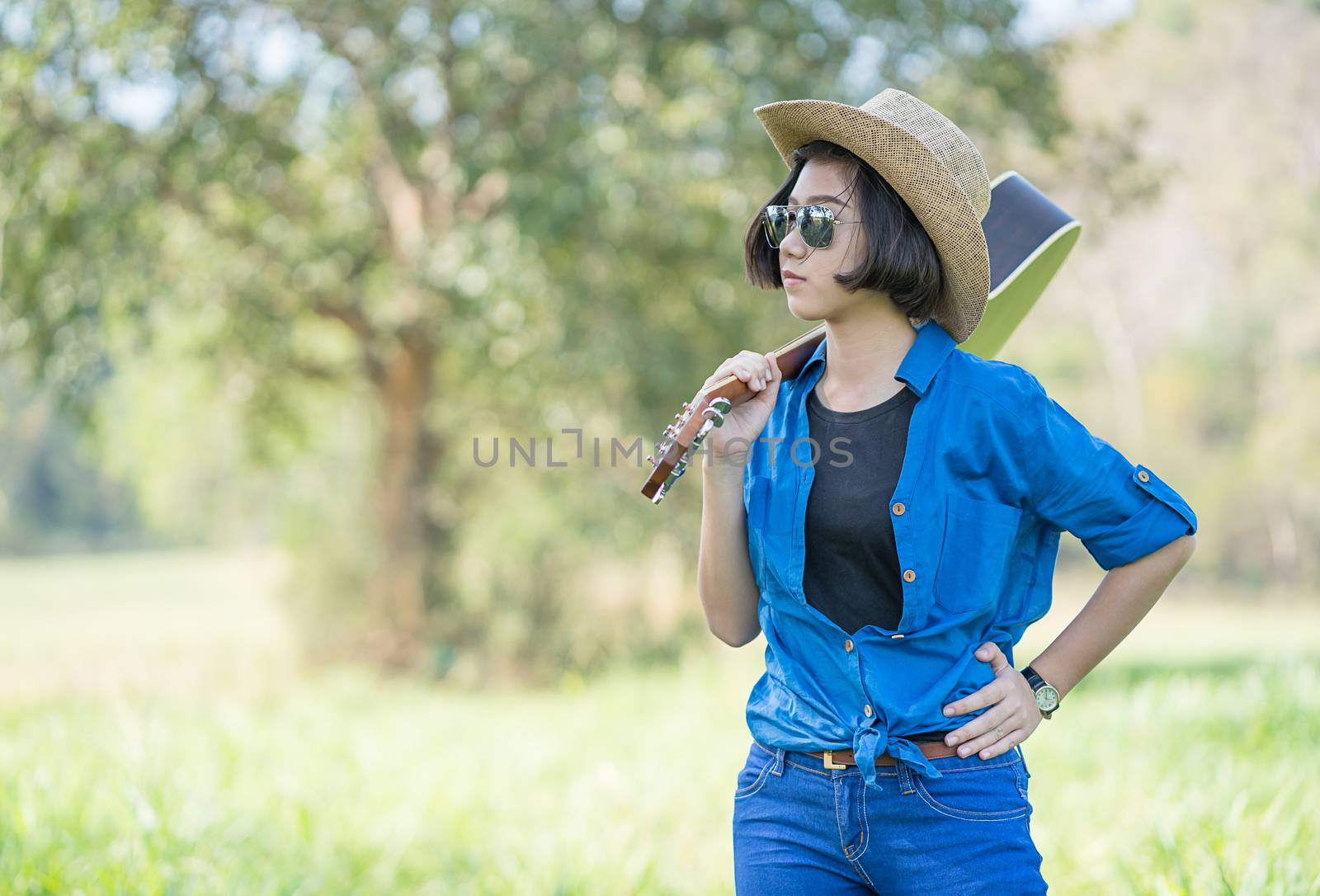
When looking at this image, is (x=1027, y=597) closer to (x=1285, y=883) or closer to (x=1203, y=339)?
(x=1285, y=883)

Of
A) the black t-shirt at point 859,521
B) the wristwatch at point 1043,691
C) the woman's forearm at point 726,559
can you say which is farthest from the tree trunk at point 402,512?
the wristwatch at point 1043,691

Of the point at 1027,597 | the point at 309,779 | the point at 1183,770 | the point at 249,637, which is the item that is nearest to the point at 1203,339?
the point at 249,637

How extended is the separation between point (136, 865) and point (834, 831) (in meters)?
2.87

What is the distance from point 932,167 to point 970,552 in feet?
2.03

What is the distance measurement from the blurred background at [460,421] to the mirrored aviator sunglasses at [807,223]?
2398mm

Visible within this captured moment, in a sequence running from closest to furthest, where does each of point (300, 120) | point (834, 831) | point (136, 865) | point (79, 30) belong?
point (834, 831)
point (136, 865)
point (79, 30)
point (300, 120)

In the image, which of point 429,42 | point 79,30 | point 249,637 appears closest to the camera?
point 79,30

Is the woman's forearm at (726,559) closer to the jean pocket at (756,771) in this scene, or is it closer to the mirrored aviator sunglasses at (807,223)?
the jean pocket at (756,771)

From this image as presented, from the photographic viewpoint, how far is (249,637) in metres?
16.4

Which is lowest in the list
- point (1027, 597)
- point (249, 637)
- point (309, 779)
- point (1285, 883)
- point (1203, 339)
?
point (249, 637)

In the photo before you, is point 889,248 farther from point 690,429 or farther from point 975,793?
point 975,793

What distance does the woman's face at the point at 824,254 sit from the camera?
6.48 feet

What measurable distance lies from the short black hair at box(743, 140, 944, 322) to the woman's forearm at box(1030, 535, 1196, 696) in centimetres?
54

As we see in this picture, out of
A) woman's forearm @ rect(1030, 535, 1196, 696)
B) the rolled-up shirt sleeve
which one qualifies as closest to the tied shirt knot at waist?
woman's forearm @ rect(1030, 535, 1196, 696)
